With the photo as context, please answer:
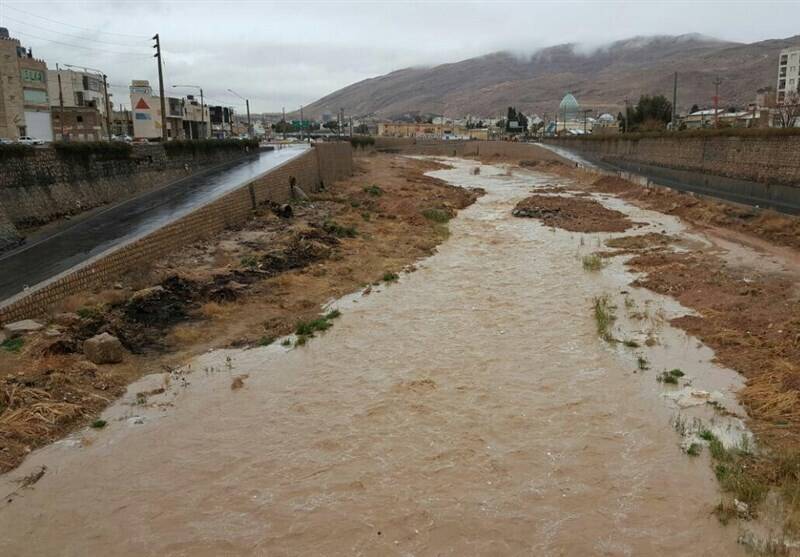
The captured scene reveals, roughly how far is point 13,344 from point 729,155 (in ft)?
118

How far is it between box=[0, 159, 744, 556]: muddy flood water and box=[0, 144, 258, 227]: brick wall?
1208 centimetres

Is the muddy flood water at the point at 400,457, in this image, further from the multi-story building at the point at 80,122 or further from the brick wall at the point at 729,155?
the multi-story building at the point at 80,122

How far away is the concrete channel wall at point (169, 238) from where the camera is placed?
36.9 ft

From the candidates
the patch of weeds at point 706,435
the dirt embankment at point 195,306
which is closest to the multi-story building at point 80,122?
the dirt embankment at point 195,306

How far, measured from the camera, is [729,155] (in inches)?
1390

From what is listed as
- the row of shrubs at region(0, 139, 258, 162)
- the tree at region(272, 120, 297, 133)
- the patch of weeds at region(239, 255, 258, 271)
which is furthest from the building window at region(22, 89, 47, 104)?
the tree at region(272, 120, 297, 133)

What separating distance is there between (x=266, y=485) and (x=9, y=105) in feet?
190

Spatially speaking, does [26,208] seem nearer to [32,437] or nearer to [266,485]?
[32,437]

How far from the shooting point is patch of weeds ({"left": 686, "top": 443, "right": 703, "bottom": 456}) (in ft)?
25.7

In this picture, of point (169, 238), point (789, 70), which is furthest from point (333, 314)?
point (789, 70)

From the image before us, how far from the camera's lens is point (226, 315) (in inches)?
522

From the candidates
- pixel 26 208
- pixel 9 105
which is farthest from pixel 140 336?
pixel 9 105

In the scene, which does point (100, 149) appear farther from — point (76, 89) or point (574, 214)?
point (76, 89)

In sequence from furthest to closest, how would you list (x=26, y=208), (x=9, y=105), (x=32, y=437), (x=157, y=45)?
(x=9, y=105) → (x=157, y=45) → (x=26, y=208) → (x=32, y=437)
